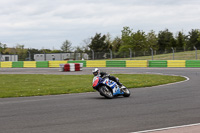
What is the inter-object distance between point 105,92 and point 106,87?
0.65ft

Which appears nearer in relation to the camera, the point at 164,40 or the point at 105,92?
the point at 105,92

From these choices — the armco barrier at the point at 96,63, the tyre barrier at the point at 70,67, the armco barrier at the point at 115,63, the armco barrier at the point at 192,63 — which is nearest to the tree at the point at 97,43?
the armco barrier at the point at 96,63

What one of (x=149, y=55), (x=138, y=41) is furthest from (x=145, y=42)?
(x=149, y=55)

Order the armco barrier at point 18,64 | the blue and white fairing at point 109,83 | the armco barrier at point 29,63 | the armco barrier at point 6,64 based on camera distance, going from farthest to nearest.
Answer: the armco barrier at point 6,64 < the armco barrier at point 18,64 < the armco barrier at point 29,63 < the blue and white fairing at point 109,83

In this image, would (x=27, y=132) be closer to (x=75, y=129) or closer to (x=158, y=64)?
→ (x=75, y=129)

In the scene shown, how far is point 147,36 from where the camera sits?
9512 centimetres

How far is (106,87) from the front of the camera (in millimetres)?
12062

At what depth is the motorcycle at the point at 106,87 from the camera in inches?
468

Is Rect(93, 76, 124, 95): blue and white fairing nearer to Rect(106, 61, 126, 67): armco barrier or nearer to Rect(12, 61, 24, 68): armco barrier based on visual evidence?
Rect(106, 61, 126, 67): armco barrier

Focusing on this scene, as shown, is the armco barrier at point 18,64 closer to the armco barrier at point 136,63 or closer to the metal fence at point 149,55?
the metal fence at point 149,55

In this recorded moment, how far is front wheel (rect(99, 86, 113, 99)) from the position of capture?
11914mm

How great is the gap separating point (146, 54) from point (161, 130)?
117ft

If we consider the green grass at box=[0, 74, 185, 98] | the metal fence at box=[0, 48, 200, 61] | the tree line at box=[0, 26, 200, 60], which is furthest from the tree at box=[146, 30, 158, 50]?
the green grass at box=[0, 74, 185, 98]

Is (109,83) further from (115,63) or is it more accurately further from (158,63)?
(115,63)
